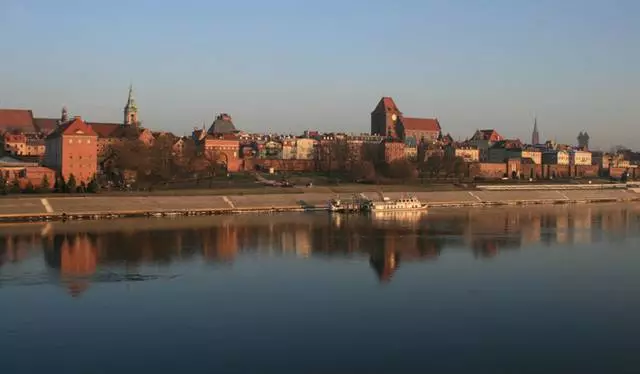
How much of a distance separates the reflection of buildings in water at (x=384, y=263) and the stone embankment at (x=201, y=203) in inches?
655

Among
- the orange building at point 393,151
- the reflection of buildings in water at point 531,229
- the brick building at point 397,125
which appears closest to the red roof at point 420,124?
the brick building at point 397,125

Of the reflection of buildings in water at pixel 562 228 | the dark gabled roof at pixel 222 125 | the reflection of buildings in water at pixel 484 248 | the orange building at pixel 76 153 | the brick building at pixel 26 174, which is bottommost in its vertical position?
the reflection of buildings in water at pixel 484 248

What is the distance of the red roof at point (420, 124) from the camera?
92.8m

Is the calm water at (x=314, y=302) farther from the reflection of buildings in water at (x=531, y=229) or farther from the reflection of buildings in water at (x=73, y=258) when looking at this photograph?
the reflection of buildings in water at (x=531, y=229)

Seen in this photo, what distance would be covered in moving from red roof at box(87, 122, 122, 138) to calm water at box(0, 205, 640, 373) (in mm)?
31709

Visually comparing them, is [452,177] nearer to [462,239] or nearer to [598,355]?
[462,239]

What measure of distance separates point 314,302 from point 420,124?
262ft

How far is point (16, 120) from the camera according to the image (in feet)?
218

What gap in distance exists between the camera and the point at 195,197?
41156 mm

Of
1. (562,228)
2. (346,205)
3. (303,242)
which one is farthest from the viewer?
(346,205)

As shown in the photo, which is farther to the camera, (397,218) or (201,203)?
(201,203)

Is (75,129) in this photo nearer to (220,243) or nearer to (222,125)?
(220,243)

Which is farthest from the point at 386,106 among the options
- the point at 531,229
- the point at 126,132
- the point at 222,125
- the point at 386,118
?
the point at 531,229

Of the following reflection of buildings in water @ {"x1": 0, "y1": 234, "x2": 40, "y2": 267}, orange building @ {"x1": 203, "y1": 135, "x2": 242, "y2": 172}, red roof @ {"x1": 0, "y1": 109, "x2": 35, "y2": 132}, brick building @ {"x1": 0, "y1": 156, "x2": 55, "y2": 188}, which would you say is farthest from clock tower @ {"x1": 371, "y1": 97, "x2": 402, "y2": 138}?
reflection of buildings in water @ {"x1": 0, "y1": 234, "x2": 40, "y2": 267}
